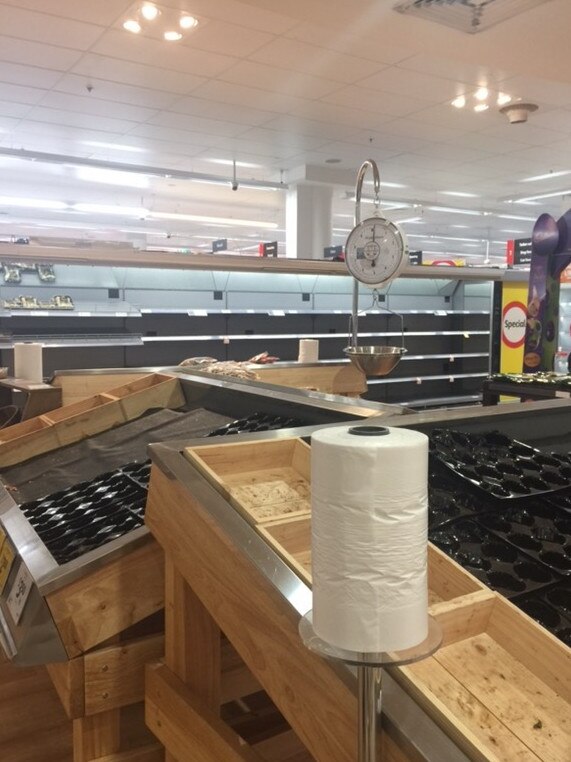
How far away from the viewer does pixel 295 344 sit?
793 cm

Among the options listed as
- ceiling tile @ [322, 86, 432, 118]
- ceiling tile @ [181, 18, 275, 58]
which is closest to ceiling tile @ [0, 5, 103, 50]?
ceiling tile @ [181, 18, 275, 58]

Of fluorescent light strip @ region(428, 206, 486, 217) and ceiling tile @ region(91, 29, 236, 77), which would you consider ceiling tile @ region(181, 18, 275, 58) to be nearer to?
ceiling tile @ region(91, 29, 236, 77)

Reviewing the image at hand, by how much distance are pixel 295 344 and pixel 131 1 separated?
4.39 m

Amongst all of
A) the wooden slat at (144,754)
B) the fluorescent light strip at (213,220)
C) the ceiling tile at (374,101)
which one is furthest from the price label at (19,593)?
the fluorescent light strip at (213,220)

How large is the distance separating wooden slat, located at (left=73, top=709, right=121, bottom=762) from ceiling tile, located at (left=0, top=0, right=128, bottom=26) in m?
4.24

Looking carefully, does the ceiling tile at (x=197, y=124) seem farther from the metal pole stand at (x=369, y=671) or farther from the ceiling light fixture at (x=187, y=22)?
the metal pole stand at (x=369, y=671)

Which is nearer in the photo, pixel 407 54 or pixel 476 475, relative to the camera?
pixel 476 475

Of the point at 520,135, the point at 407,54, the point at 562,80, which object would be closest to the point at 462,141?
the point at 520,135

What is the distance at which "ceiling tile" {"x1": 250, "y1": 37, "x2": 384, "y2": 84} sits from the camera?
16.5 ft

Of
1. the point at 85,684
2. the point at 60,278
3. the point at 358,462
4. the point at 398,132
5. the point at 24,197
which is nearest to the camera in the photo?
the point at 358,462

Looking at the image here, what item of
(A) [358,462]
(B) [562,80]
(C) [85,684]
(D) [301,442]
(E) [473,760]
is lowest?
(C) [85,684]

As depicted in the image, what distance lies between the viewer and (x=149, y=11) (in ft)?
14.2

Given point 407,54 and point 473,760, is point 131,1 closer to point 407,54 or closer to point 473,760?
point 407,54

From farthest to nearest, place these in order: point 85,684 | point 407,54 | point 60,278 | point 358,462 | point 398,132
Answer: point 398,132, point 60,278, point 407,54, point 85,684, point 358,462
